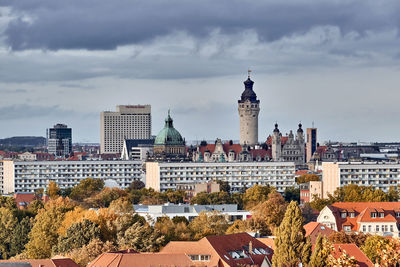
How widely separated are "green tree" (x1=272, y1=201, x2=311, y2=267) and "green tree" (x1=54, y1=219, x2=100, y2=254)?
94.9 ft

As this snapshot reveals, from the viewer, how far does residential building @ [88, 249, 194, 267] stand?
94875mm

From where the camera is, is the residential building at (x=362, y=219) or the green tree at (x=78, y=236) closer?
the green tree at (x=78, y=236)

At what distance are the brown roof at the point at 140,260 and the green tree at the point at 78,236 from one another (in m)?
16.5

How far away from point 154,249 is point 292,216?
25179mm

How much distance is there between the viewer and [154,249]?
115 meters

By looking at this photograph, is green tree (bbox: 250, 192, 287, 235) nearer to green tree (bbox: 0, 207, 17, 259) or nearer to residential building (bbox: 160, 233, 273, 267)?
residential building (bbox: 160, 233, 273, 267)

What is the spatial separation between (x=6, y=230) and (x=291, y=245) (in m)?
60.5

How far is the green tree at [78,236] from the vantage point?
380 ft

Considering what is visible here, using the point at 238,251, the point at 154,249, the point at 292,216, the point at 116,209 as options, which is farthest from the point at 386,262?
the point at 116,209

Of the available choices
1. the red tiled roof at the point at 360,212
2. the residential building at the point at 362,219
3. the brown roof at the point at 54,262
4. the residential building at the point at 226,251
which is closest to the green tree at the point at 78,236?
the residential building at the point at 226,251

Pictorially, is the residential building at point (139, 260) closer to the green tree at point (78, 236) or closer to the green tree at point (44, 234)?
the green tree at point (78, 236)

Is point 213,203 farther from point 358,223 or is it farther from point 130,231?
point 130,231

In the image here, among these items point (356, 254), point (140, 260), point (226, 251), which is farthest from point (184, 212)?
point (140, 260)

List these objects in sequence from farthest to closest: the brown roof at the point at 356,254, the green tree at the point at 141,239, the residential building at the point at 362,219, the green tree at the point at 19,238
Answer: the residential building at the point at 362,219 < the green tree at the point at 19,238 < the green tree at the point at 141,239 < the brown roof at the point at 356,254
